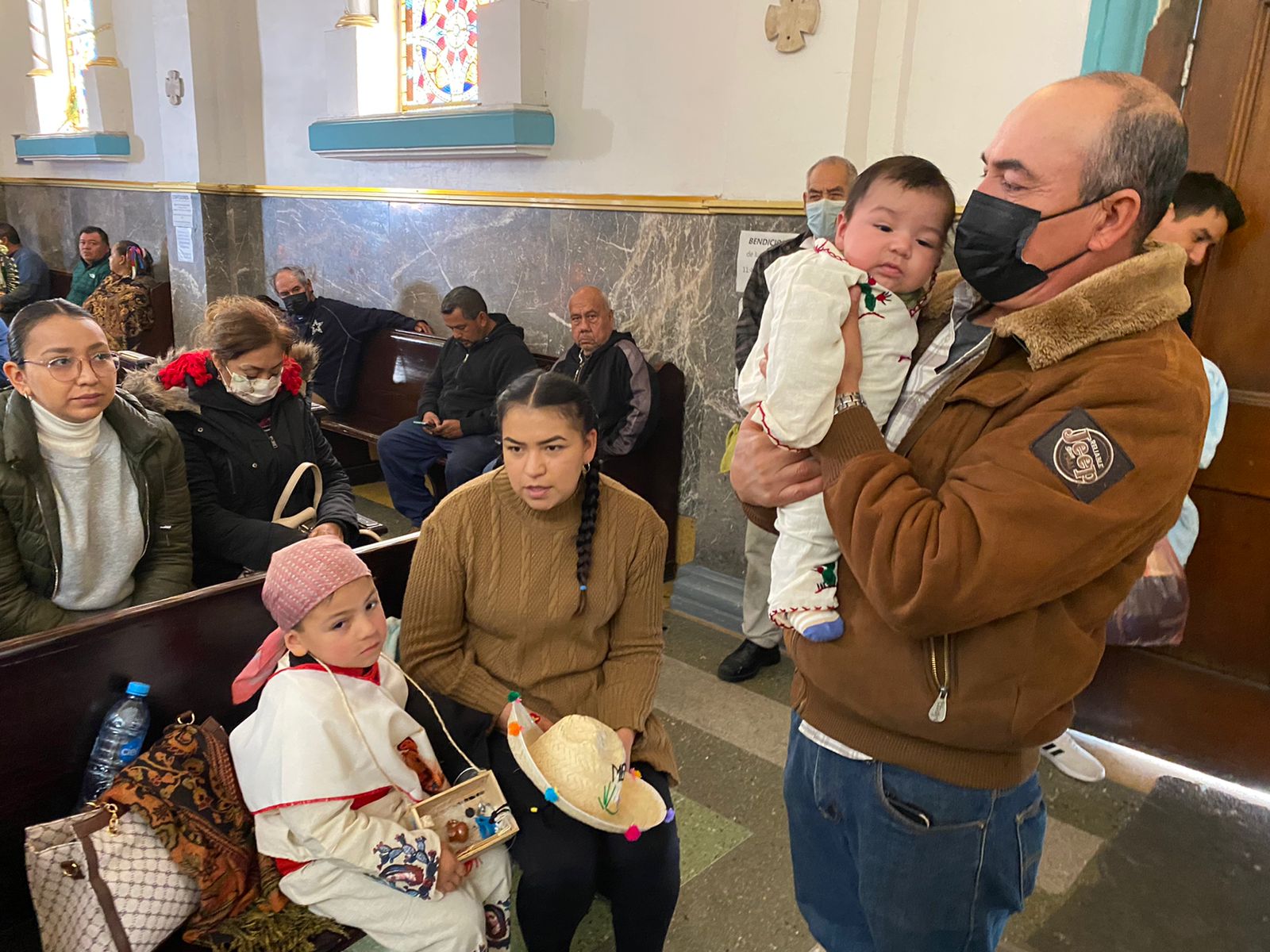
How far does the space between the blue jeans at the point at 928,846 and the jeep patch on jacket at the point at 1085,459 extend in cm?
46

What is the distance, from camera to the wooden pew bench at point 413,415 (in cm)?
414

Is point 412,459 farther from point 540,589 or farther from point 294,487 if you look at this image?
point 540,589

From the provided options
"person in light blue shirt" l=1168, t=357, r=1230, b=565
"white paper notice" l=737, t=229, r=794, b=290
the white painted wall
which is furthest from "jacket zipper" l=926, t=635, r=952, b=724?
"white paper notice" l=737, t=229, r=794, b=290

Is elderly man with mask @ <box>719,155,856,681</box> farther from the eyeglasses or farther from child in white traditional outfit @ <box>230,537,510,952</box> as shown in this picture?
the eyeglasses

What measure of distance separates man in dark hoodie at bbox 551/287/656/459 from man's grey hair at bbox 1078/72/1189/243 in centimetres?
294

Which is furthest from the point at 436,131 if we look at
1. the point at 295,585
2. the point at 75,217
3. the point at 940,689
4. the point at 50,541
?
the point at 75,217

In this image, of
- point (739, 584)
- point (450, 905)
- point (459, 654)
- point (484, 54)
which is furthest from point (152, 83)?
point (450, 905)

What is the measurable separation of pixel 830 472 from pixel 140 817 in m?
1.33

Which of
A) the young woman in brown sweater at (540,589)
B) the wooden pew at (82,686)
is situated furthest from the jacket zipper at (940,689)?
the wooden pew at (82,686)

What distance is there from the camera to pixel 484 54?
195 inches

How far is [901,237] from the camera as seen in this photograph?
1.34m

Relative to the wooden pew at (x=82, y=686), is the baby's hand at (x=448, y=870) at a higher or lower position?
→ lower

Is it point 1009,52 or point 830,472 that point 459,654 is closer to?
point 830,472

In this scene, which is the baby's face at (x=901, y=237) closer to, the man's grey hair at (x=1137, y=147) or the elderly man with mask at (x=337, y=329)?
the man's grey hair at (x=1137, y=147)
